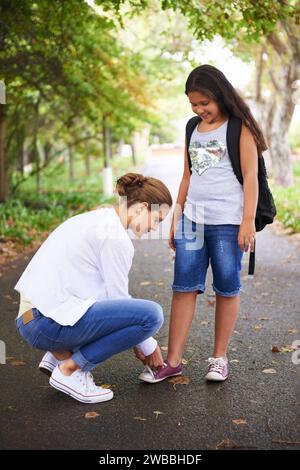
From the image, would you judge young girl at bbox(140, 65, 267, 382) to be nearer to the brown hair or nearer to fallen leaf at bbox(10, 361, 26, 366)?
the brown hair

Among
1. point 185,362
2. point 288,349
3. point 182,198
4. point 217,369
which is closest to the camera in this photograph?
point 217,369

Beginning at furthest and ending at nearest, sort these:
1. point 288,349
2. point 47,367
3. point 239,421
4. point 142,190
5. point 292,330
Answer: point 292,330 < point 288,349 < point 47,367 < point 142,190 < point 239,421

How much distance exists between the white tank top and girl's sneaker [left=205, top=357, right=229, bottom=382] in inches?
35.4

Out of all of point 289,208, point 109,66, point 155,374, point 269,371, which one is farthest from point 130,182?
point 109,66

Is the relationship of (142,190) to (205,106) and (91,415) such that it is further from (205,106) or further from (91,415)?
(91,415)

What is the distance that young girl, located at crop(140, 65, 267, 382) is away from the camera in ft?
12.7

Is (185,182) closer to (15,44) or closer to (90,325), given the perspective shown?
(90,325)

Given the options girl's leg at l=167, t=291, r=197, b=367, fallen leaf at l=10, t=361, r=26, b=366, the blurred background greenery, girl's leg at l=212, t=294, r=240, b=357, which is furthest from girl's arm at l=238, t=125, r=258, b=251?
the blurred background greenery

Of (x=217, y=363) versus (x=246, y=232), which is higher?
(x=246, y=232)

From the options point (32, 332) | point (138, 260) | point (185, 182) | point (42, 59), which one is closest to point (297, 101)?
point (42, 59)

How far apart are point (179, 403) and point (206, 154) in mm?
1497

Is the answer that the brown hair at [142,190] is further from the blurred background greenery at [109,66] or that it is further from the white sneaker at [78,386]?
the blurred background greenery at [109,66]

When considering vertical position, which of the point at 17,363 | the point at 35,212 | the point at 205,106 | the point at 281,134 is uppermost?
the point at 205,106

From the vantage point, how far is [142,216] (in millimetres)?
3721
